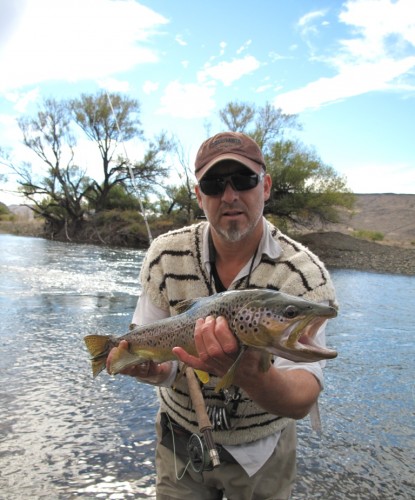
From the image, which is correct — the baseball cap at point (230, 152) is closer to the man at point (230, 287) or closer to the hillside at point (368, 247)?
the man at point (230, 287)

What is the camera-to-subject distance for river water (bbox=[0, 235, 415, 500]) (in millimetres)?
3676

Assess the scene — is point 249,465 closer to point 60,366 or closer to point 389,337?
point 60,366

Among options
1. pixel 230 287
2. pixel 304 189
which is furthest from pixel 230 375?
pixel 304 189

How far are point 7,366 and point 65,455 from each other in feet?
Result: 8.09

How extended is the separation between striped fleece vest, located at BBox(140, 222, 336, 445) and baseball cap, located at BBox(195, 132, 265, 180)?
37 cm

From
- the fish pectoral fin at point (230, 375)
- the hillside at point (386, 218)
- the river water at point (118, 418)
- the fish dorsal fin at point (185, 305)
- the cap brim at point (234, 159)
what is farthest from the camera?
the hillside at point (386, 218)

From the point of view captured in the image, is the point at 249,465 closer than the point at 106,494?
Yes

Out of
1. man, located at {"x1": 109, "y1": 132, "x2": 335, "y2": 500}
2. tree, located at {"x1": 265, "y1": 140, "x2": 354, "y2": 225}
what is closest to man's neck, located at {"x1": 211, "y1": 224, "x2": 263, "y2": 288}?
man, located at {"x1": 109, "y1": 132, "x2": 335, "y2": 500}

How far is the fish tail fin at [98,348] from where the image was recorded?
8.11 ft

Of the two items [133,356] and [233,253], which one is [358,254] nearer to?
[233,253]

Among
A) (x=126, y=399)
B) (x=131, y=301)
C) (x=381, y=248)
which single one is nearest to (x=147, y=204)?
(x=381, y=248)

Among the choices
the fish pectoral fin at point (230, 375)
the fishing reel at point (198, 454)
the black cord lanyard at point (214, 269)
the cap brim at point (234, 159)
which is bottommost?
the fishing reel at point (198, 454)

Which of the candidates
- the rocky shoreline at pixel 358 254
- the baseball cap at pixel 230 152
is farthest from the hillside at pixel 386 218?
the baseball cap at pixel 230 152

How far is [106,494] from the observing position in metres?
3.41
